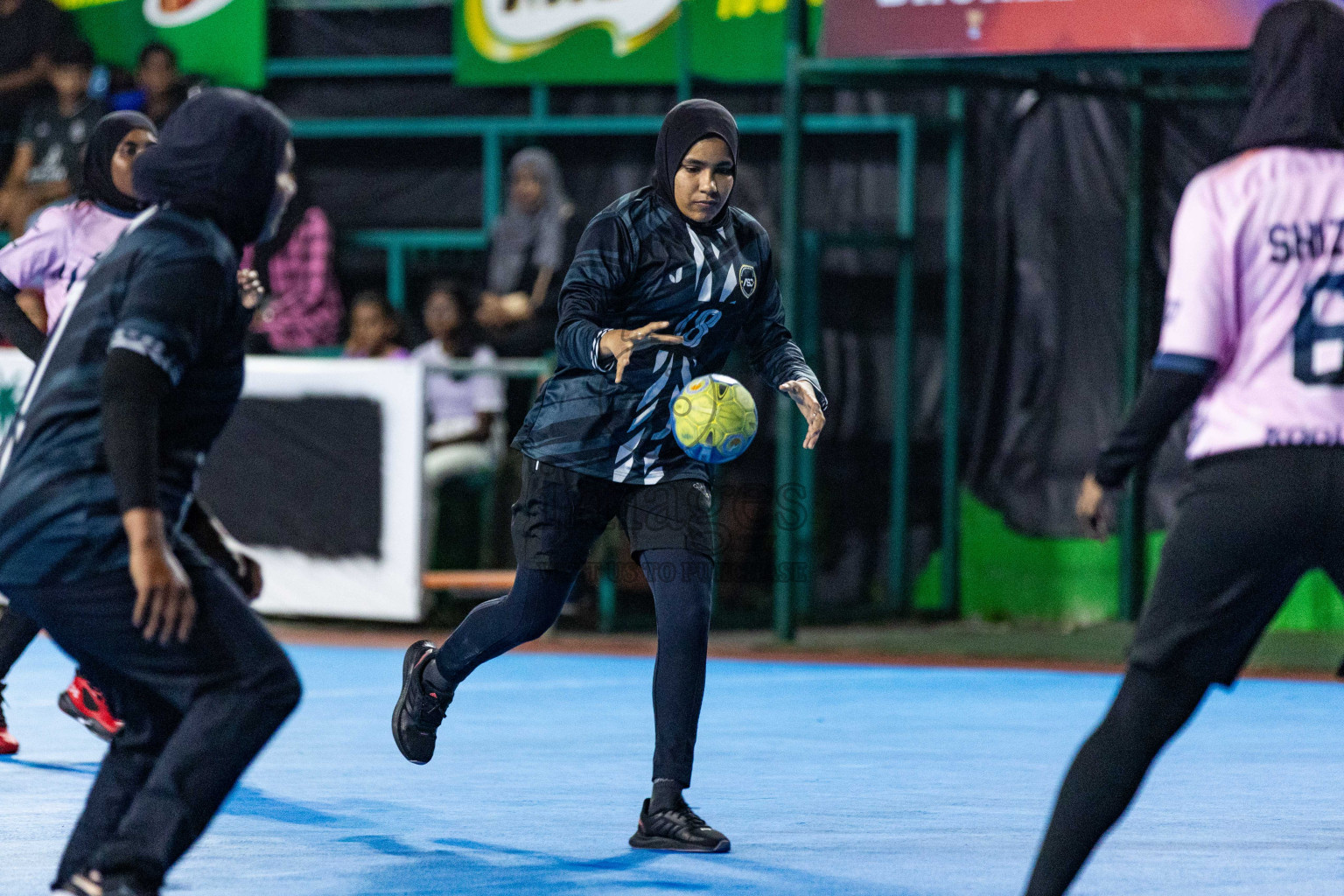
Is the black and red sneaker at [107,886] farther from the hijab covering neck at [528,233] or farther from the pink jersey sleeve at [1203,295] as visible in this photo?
the hijab covering neck at [528,233]

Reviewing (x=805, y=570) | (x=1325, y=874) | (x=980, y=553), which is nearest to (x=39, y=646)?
(x=805, y=570)

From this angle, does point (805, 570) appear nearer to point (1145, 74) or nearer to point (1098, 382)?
point (1098, 382)

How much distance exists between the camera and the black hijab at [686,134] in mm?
6047

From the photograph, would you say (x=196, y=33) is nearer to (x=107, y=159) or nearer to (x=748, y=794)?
(x=107, y=159)

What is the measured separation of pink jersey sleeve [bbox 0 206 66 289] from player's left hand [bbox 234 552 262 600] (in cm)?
219

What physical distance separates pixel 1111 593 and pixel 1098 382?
1.39 m

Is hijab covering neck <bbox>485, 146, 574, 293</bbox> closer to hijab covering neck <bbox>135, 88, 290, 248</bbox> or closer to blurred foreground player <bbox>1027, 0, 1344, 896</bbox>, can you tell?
hijab covering neck <bbox>135, 88, 290, 248</bbox>

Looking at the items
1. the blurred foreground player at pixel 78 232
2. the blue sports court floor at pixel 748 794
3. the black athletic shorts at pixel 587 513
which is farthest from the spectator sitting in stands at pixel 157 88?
the black athletic shorts at pixel 587 513

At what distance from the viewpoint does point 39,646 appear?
39.7ft

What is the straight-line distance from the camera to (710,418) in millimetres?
6008

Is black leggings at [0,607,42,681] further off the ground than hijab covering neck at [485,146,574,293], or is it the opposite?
hijab covering neck at [485,146,574,293]

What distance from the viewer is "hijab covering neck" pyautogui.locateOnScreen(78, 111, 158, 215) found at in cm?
692

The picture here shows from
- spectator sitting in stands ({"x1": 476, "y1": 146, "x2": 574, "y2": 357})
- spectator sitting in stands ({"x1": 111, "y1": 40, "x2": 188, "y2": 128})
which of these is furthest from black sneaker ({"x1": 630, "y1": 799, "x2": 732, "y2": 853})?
spectator sitting in stands ({"x1": 111, "y1": 40, "x2": 188, "y2": 128})

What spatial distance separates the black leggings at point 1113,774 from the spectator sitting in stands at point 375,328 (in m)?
9.06
